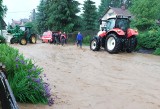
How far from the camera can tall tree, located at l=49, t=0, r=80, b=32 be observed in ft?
132

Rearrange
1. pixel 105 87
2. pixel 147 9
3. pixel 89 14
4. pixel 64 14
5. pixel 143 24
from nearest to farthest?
pixel 105 87 → pixel 143 24 → pixel 147 9 → pixel 64 14 → pixel 89 14

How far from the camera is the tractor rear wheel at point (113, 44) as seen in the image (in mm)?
20250

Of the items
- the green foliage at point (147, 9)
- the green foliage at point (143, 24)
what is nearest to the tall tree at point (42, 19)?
the green foliage at point (147, 9)

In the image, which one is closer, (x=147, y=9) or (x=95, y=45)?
(x=95, y=45)

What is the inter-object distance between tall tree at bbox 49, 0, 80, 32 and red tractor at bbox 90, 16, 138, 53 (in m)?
17.9

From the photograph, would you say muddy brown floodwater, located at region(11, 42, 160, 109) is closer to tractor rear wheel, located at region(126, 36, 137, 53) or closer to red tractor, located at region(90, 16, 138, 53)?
red tractor, located at region(90, 16, 138, 53)

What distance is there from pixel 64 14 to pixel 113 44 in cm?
2079

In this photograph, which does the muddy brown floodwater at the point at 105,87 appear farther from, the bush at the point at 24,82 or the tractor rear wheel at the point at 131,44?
the tractor rear wheel at the point at 131,44

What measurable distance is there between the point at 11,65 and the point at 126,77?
5673 mm

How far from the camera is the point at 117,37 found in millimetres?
20547

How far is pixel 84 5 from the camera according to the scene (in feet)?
159

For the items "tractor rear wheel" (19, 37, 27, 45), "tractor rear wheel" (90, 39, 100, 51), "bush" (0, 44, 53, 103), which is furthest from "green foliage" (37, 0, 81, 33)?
"bush" (0, 44, 53, 103)

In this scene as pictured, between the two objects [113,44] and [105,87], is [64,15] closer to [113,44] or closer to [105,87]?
[113,44]


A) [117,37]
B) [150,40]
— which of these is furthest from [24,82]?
[150,40]
